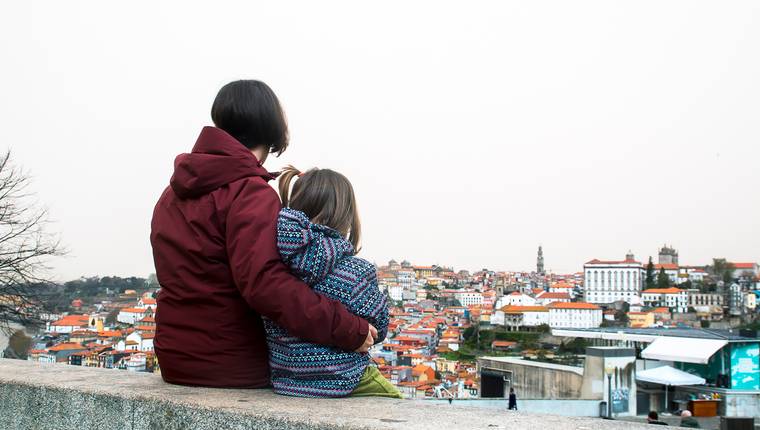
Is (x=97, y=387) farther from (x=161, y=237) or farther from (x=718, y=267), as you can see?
(x=718, y=267)

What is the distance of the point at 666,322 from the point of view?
3152 inches

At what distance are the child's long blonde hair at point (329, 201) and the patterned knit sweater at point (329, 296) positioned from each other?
2.9 inches

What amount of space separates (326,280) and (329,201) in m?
0.22

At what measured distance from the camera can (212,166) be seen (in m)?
1.74

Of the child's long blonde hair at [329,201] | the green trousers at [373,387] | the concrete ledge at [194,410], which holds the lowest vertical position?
the concrete ledge at [194,410]

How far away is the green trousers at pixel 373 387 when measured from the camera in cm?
179

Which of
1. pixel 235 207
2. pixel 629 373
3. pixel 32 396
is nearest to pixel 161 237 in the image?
pixel 235 207

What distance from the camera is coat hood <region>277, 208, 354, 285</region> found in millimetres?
1628

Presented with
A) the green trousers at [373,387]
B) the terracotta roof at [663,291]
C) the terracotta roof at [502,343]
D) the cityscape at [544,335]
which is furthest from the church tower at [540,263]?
the green trousers at [373,387]

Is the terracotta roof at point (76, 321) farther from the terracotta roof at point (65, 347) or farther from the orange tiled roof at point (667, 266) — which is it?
the orange tiled roof at point (667, 266)

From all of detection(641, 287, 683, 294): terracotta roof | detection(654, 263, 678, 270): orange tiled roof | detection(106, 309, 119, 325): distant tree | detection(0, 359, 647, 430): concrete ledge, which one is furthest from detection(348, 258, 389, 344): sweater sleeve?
detection(654, 263, 678, 270): orange tiled roof

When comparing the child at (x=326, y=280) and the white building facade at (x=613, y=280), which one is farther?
the white building facade at (x=613, y=280)

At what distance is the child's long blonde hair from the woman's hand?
216 millimetres

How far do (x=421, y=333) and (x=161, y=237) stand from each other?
57467 millimetres
